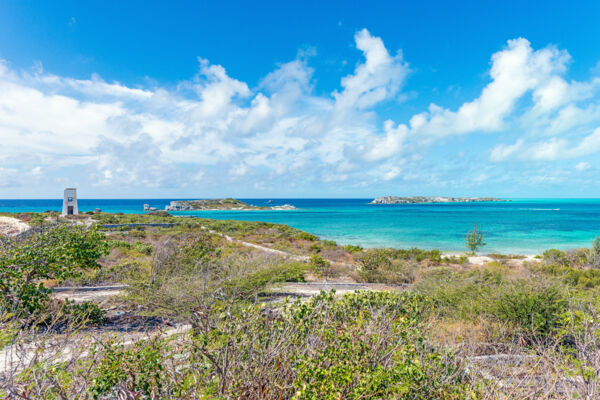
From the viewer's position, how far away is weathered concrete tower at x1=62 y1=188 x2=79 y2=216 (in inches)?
1590

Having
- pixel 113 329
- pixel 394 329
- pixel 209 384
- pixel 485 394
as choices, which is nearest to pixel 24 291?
pixel 113 329

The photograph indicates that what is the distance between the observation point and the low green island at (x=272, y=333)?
8.53 ft

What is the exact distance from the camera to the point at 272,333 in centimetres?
320

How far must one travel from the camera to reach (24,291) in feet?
18.7

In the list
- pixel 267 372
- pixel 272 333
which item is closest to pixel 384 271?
pixel 272 333

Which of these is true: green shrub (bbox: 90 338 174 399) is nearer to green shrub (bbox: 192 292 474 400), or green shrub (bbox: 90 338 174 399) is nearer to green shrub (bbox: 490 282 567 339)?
green shrub (bbox: 192 292 474 400)

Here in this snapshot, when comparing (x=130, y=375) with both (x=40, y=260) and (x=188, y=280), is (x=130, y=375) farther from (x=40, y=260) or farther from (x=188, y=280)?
(x=40, y=260)

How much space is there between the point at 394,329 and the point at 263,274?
17.4 feet

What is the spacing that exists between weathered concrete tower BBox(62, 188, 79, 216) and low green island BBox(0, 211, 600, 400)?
3762cm

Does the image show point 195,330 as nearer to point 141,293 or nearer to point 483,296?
point 141,293

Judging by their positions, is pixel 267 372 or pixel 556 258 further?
pixel 556 258

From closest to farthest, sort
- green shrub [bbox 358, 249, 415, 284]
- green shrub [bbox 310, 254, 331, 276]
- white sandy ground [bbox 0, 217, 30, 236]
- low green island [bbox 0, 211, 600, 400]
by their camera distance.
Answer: low green island [bbox 0, 211, 600, 400] < green shrub [bbox 358, 249, 415, 284] < green shrub [bbox 310, 254, 331, 276] < white sandy ground [bbox 0, 217, 30, 236]

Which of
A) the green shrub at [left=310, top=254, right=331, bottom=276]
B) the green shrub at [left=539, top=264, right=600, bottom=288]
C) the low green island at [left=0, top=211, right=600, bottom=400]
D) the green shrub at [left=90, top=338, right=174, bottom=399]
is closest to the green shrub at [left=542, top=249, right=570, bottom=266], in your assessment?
the green shrub at [left=539, top=264, right=600, bottom=288]

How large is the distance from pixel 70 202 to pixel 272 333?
49.0 m
